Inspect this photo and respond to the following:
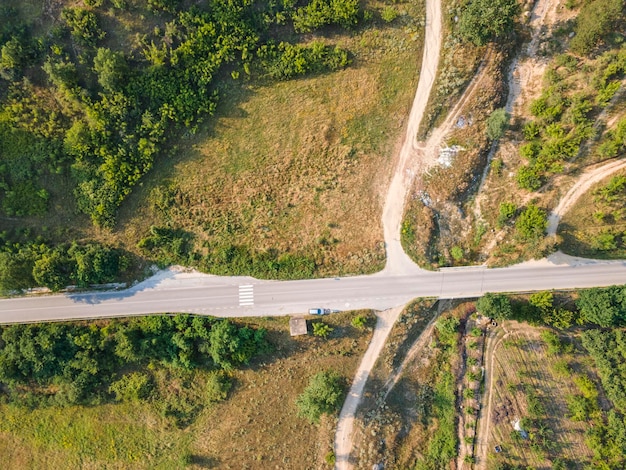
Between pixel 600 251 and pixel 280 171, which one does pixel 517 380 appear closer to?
pixel 600 251

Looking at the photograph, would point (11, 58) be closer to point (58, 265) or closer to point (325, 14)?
point (58, 265)

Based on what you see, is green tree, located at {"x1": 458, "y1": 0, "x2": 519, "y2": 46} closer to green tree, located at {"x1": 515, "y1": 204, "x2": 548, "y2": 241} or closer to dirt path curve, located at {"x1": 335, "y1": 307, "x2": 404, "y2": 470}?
green tree, located at {"x1": 515, "y1": 204, "x2": 548, "y2": 241}

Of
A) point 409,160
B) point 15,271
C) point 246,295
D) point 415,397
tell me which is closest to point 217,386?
point 246,295

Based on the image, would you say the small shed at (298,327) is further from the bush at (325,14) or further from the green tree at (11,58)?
the green tree at (11,58)

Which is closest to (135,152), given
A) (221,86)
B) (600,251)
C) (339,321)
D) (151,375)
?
(221,86)

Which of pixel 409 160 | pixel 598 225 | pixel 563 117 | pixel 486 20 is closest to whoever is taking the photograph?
pixel 486 20

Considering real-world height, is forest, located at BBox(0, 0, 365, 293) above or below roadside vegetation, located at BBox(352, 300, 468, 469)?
above

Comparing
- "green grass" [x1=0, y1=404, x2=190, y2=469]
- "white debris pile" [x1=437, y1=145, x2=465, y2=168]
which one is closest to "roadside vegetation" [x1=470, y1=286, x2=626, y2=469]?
"white debris pile" [x1=437, y1=145, x2=465, y2=168]
